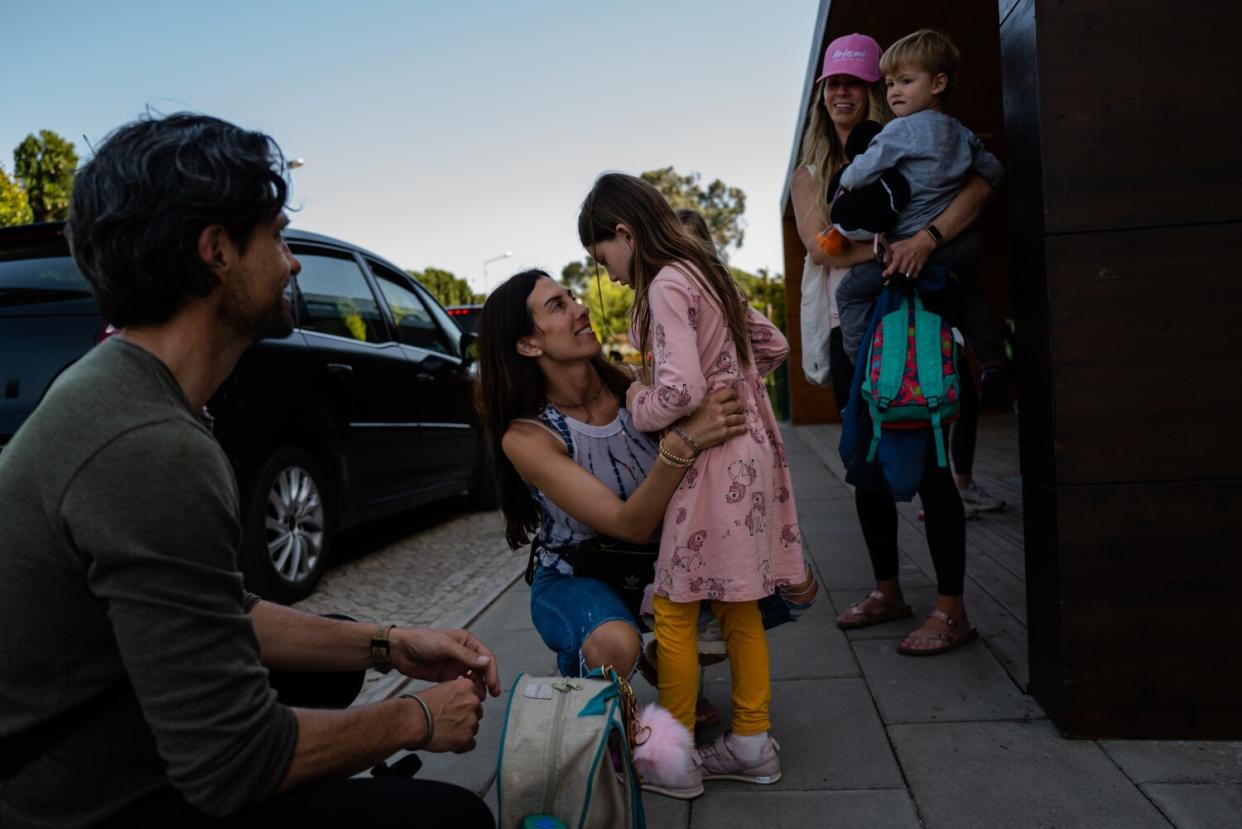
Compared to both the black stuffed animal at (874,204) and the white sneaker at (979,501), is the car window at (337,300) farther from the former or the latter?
the white sneaker at (979,501)

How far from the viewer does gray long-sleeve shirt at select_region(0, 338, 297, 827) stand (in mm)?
1295

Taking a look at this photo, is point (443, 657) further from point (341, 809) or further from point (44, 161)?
point (44, 161)

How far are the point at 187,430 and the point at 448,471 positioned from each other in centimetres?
564

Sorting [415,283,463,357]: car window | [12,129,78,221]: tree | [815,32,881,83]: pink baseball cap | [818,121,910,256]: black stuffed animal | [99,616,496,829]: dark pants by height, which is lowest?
[99,616,496,829]: dark pants

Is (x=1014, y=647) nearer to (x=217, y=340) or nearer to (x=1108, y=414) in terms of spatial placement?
(x=1108, y=414)

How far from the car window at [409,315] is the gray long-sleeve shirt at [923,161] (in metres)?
4.11

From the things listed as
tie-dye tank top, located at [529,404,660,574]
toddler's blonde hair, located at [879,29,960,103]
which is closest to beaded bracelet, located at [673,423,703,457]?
tie-dye tank top, located at [529,404,660,574]

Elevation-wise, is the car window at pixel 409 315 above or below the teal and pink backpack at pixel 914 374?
above

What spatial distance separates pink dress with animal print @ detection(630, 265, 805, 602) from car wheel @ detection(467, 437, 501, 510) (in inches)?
205

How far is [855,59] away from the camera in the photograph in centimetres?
346

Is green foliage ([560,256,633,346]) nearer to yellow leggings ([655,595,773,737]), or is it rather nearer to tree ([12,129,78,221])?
tree ([12,129,78,221])

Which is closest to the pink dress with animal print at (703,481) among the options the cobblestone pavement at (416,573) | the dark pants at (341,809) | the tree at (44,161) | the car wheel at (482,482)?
the dark pants at (341,809)

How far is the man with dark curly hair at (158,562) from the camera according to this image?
1.31 metres

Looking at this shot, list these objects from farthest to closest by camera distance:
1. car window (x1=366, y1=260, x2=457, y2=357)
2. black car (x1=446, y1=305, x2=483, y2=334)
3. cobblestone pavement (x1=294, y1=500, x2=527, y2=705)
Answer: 1. black car (x1=446, y1=305, x2=483, y2=334)
2. car window (x1=366, y1=260, x2=457, y2=357)
3. cobblestone pavement (x1=294, y1=500, x2=527, y2=705)
